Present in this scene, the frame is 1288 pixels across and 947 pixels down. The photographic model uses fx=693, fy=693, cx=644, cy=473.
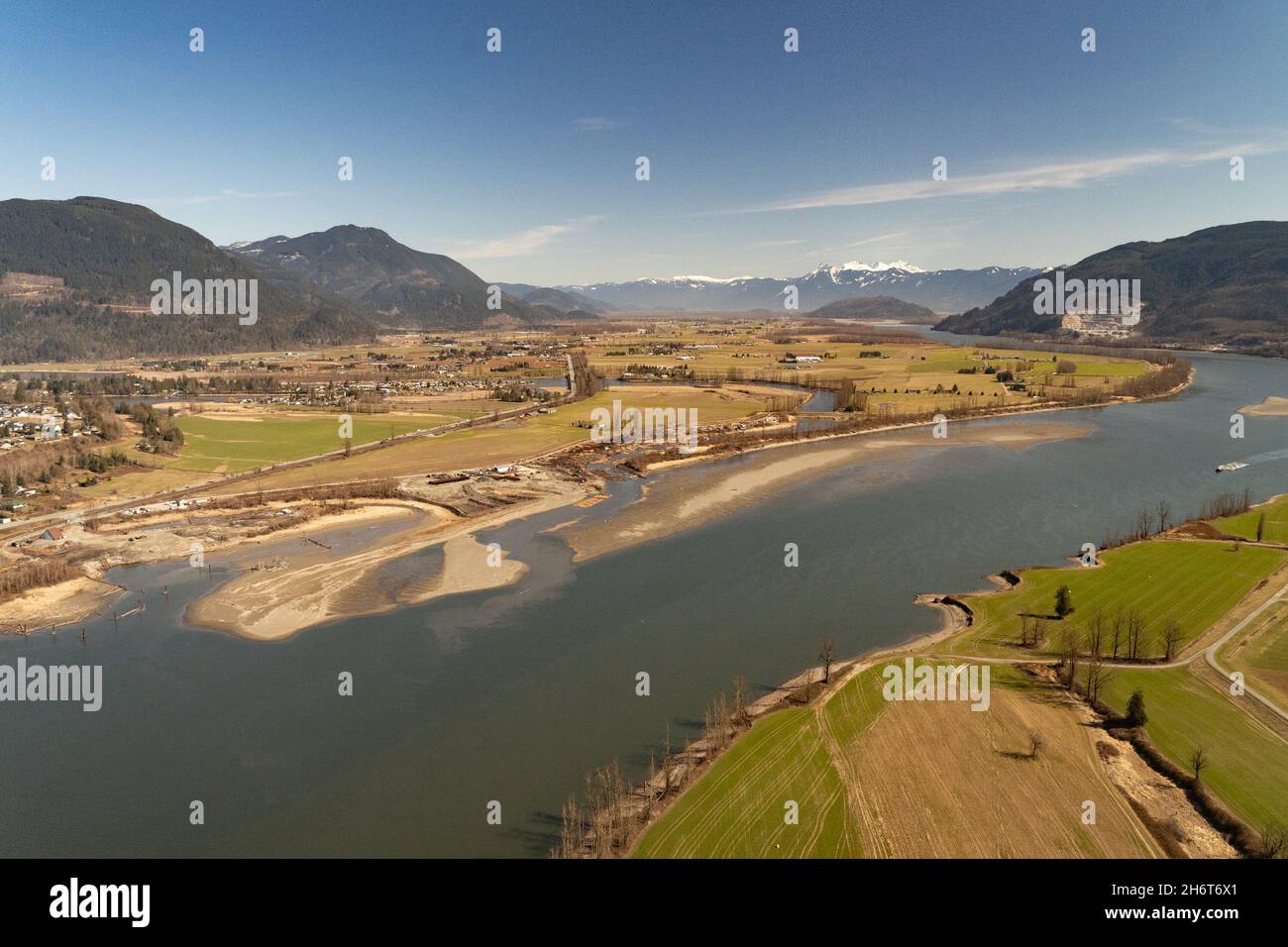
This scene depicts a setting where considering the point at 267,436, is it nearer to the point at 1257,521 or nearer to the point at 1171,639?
the point at 1171,639

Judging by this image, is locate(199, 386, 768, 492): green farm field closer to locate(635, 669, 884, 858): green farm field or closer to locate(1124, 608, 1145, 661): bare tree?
locate(635, 669, 884, 858): green farm field

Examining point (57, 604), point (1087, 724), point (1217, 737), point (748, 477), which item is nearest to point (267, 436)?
point (57, 604)

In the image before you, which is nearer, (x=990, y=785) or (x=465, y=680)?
(x=990, y=785)

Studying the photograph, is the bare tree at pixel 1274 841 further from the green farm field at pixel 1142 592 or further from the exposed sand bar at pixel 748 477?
the exposed sand bar at pixel 748 477

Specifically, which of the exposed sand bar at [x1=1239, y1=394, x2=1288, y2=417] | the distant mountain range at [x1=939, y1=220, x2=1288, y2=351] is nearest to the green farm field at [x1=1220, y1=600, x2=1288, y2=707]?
the exposed sand bar at [x1=1239, y1=394, x2=1288, y2=417]

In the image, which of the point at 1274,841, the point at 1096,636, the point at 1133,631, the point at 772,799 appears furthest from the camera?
the point at 1133,631

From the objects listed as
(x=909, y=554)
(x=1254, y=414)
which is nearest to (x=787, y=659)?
(x=909, y=554)
